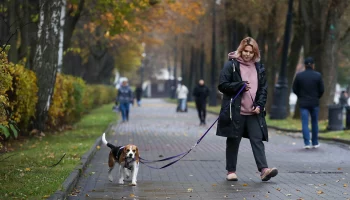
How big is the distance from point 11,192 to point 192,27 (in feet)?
177

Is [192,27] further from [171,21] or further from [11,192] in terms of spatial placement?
[11,192]

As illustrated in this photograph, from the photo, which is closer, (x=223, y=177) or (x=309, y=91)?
(x=223, y=177)

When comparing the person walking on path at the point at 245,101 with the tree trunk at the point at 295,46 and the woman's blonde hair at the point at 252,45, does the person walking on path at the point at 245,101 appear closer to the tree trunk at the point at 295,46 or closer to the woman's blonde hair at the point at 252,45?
the woman's blonde hair at the point at 252,45

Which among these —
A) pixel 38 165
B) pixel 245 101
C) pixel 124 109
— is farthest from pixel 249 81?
pixel 124 109

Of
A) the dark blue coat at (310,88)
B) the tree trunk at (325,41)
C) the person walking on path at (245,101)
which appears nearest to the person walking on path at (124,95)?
the tree trunk at (325,41)

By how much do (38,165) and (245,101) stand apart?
140 inches

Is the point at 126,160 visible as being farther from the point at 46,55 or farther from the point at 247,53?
the point at 46,55

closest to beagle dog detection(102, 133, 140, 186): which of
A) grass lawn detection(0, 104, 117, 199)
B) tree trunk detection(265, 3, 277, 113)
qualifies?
grass lawn detection(0, 104, 117, 199)

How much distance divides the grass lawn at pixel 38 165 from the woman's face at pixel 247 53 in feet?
9.77

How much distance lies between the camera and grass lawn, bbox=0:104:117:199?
9.38 metres

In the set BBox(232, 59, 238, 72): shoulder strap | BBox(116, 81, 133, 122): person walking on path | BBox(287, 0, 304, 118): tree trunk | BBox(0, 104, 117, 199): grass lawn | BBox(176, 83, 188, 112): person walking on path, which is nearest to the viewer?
BBox(0, 104, 117, 199): grass lawn

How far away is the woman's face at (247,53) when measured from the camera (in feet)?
36.7

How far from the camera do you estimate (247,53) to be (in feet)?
36.8

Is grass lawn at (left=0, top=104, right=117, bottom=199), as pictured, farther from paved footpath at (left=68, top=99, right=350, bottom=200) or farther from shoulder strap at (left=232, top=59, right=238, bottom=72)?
shoulder strap at (left=232, top=59, right=238, bottom=72)
